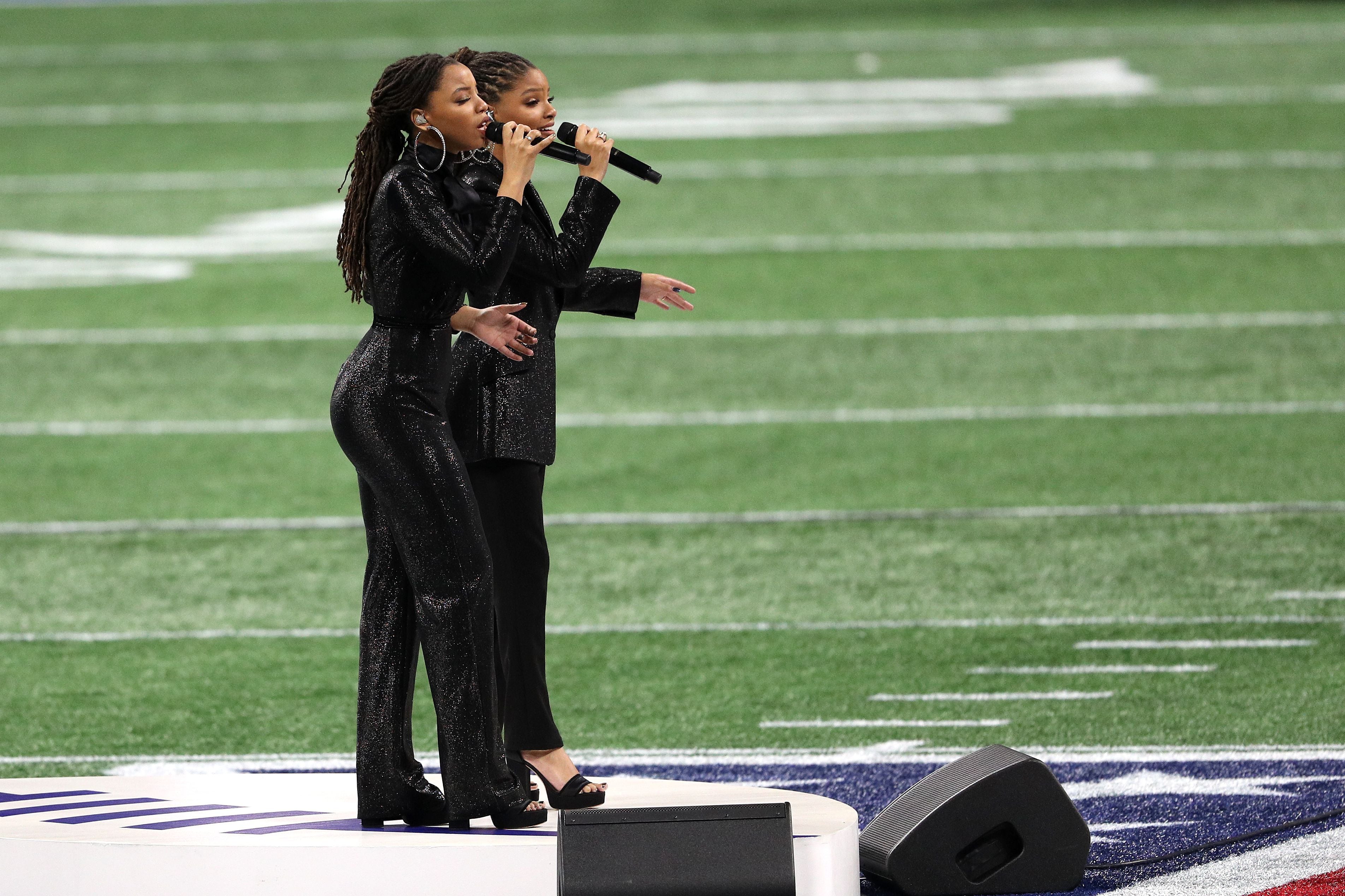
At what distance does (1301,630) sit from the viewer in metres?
5.75

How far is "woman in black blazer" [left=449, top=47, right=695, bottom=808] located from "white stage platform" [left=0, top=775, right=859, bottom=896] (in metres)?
0.19

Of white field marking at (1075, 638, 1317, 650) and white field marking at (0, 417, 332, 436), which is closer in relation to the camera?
white field marking at (1075, 638, 1317, 650)

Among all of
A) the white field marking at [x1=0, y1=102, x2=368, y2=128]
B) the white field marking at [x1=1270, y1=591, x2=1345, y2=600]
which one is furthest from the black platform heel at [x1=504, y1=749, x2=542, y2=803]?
the white field marking at [x1=0, y1=102, x2=368, y2=128]

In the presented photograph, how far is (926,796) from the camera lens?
3.74 m

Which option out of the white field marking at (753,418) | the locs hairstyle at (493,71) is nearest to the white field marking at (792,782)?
the locs hairstyle at (493,71)

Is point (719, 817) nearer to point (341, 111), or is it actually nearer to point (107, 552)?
point (107, 552)

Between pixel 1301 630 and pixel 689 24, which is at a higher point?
pixel 689 24

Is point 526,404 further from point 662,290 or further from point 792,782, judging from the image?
→ point 792,782

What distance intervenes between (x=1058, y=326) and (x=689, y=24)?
874 centimetres

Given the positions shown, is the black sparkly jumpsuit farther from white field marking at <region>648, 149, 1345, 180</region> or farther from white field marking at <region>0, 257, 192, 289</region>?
white field marking at <region>648, 149, 1345, 180</region>

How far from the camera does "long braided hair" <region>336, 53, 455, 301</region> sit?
3420mm

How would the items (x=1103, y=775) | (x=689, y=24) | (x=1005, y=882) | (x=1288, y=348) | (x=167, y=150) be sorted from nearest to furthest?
(x=1005, y=882), (x=1103, y=775), (x=1288, y=348), (x=167, y=150), (x=689, y=24)

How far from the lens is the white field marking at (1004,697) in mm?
5246

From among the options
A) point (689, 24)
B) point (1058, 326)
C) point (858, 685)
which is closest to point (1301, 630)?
point (858, 685)
